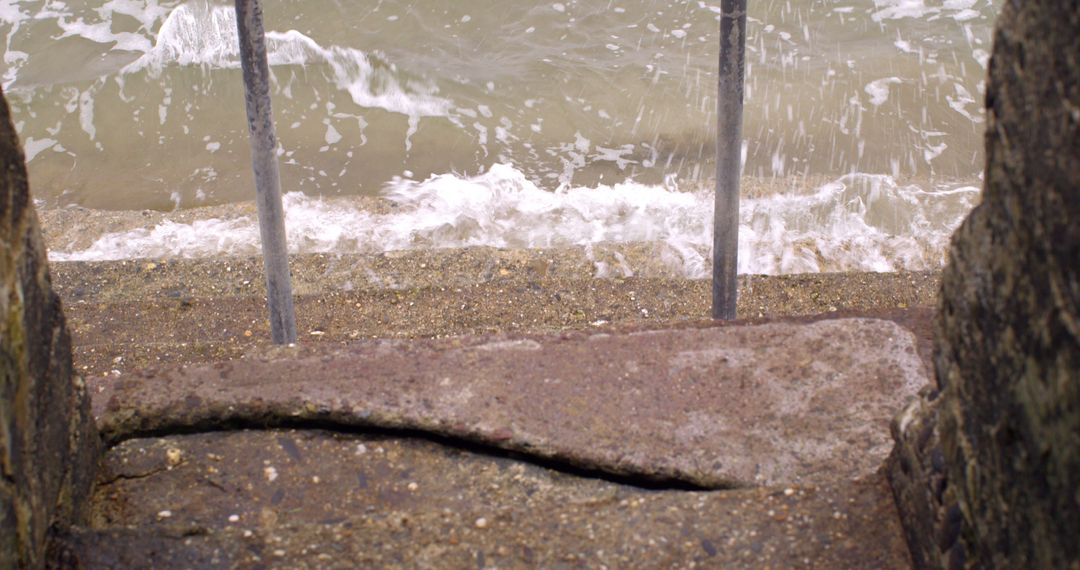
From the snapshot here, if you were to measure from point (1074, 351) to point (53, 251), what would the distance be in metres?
4.97

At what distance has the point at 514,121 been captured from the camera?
24.3 feet

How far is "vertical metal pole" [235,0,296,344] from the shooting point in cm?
253

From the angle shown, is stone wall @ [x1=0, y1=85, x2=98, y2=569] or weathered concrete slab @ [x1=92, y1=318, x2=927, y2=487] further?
weathered concrete slab @ [x1=92, y1=318, x2=927, y2=487]

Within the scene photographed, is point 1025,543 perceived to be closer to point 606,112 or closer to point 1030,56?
point 1030,56

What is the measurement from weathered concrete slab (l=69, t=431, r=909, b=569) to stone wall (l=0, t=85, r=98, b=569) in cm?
11

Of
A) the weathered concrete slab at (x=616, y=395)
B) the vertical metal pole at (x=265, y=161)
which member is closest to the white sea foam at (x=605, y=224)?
the vertical metal pole at (x=265, y=161)

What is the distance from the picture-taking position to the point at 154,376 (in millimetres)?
2139

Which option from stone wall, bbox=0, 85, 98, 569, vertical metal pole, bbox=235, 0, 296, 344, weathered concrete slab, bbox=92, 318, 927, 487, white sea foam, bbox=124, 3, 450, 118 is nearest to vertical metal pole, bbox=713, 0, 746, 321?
weathered concrete slab, bbox=92, 318, 927, 487

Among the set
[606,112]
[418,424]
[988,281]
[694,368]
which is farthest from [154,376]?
[606,112]

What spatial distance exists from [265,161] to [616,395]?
1.16 meters

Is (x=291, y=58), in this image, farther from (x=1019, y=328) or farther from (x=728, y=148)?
(x=1019, y=328)

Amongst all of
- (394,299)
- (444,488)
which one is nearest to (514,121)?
(394,299)

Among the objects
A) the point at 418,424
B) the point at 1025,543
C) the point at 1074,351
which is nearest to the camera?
the point at 1074,351

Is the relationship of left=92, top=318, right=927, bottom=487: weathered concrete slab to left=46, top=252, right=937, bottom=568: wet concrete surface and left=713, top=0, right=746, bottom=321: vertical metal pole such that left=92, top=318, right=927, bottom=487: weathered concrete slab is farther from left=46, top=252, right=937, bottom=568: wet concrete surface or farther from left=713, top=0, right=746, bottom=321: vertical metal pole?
left=713, top=0, right=746, bottom=321: vertical metal pole
